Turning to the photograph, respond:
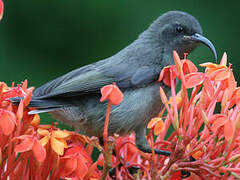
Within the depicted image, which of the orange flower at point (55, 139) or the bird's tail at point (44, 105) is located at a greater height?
the bird's tail at point (44, 105)

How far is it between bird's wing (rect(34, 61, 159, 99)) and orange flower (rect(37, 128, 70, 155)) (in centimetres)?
56

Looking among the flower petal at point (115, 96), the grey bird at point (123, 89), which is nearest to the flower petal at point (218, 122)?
the flower petal at point (115, 96)

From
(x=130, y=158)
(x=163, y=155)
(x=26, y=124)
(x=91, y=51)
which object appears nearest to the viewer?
(x=26, y=124)

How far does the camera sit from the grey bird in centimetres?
289

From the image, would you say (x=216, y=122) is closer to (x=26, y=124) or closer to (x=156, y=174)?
(x=156, y=174)

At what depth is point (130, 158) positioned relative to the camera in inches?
110

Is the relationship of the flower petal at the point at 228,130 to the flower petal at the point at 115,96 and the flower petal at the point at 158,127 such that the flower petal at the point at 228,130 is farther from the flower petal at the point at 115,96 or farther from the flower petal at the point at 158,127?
the flower petal at the point at 115,96

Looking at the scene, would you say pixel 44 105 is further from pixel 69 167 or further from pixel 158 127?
pixel 158 127

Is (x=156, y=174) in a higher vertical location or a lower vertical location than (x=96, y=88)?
lower

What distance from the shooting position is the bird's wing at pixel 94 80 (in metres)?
2.87

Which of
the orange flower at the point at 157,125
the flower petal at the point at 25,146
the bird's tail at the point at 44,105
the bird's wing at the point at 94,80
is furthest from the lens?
the bird's wing at the point at 94,80

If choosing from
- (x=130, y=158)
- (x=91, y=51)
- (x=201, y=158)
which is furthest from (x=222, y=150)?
(x=91, y=51)

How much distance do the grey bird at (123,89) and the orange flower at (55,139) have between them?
44 centimetres

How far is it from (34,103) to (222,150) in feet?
3.55
